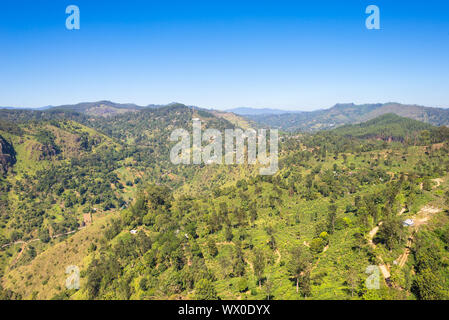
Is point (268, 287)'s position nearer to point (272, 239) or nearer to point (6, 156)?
point (272, 239)

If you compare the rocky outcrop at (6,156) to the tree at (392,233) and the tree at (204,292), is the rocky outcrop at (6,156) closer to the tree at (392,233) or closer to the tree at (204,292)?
the tree at (204,292)

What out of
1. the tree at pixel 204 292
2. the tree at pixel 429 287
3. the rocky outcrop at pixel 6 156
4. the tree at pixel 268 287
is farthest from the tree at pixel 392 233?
the rocky outcrop at pixel 6 156

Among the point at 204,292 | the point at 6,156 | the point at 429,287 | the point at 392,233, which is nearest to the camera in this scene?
the point at 429,287


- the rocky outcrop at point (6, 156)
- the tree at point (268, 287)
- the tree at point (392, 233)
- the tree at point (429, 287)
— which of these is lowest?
the tree at point (268, 287)

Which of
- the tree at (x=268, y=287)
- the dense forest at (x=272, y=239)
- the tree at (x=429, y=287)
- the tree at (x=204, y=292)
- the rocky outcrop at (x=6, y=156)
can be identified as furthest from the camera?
the rocky outcrop at (x=6, y=156)

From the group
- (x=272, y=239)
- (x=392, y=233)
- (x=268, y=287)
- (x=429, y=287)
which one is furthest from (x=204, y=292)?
(x=392, y=233)

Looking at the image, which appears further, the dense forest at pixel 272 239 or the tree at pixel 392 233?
the tree at pixel 392 233

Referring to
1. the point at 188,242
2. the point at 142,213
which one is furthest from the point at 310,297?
the point at 142,213

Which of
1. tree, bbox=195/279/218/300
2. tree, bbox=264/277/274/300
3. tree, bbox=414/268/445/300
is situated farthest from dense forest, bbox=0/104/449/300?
tree, bbox=264/277/274/300
